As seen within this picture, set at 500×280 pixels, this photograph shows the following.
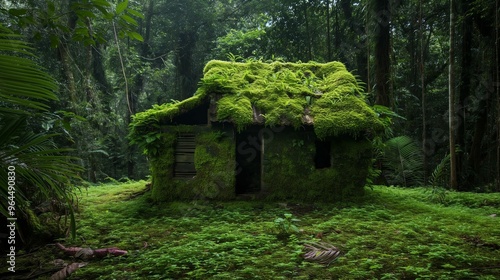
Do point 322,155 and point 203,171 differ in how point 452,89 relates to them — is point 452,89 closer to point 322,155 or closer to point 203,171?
point 322,155

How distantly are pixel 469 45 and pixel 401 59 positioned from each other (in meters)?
4.95

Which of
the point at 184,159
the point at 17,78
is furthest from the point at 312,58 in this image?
the point at 17,78

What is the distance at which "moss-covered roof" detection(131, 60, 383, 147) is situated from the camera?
318 inches

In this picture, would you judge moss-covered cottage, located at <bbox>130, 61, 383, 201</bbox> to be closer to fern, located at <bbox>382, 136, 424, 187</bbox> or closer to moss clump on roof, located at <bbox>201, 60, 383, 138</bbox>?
moss clump on roof, located at <bbox>201, 60, 383, 138</bbox>

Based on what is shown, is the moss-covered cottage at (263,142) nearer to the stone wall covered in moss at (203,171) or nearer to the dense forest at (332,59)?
the stone wall covered in moss at (203,171)

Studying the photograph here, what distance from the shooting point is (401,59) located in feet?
56.3

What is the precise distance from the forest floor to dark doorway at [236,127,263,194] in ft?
4.47

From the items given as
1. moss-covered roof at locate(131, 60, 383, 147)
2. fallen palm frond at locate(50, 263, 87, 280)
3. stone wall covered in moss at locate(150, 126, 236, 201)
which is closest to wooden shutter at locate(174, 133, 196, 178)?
stone wall covered in moss at locate(150, 126, 236, 201)

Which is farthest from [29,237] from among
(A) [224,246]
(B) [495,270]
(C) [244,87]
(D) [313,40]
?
(D) [313,40]

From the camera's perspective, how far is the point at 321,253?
455cm

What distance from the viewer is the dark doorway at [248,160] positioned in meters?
8.92

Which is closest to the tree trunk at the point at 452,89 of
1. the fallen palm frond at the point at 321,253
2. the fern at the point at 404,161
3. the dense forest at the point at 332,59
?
the dense forest at the point at 332,59

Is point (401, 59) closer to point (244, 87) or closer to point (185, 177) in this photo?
point (244, 87)

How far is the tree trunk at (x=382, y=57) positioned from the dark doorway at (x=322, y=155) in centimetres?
378
